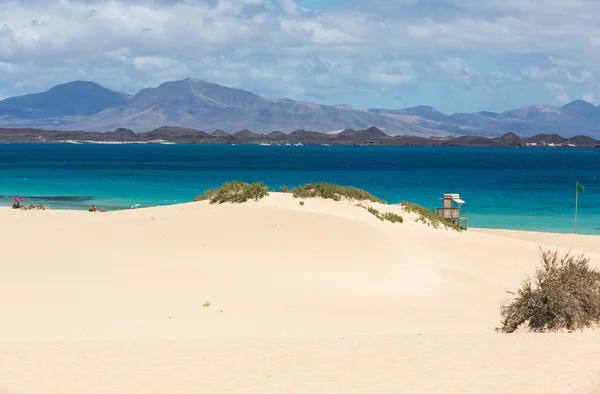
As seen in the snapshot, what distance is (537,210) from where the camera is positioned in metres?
53.4

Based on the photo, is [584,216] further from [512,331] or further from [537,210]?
[512,331]

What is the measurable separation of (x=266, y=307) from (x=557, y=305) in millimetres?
5985

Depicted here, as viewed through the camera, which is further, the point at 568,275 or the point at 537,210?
the point at 537,210

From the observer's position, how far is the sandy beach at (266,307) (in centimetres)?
1054

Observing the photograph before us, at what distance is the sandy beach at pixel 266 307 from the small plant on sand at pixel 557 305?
760 mm

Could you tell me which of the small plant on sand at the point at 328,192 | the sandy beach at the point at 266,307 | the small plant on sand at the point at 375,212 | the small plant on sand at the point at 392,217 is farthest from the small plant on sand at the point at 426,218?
the small plant on sand at the point at 375,212

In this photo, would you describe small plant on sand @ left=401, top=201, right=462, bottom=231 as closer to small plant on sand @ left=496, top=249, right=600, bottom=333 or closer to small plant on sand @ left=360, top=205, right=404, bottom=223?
small plant on sand @ left=360, top=205, right=404, bottom=223

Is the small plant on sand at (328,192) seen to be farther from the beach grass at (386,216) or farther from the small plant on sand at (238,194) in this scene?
the small plant on sand at (238,194)

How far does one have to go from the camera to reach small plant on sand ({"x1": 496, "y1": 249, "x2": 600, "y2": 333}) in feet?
46.7

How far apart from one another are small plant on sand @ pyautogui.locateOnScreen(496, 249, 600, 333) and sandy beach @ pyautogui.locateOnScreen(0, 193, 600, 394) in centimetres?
76

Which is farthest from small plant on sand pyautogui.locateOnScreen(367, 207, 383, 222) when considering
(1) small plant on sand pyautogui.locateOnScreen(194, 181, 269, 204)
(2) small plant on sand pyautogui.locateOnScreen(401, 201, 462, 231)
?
(1) small plant on sand pyautogui.locateOnScreen(194, 181, 269, 204)

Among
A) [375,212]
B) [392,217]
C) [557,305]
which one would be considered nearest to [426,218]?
[392,217]

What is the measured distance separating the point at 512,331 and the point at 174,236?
12.7 metres

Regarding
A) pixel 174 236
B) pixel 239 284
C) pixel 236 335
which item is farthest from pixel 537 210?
pixel 236 335
